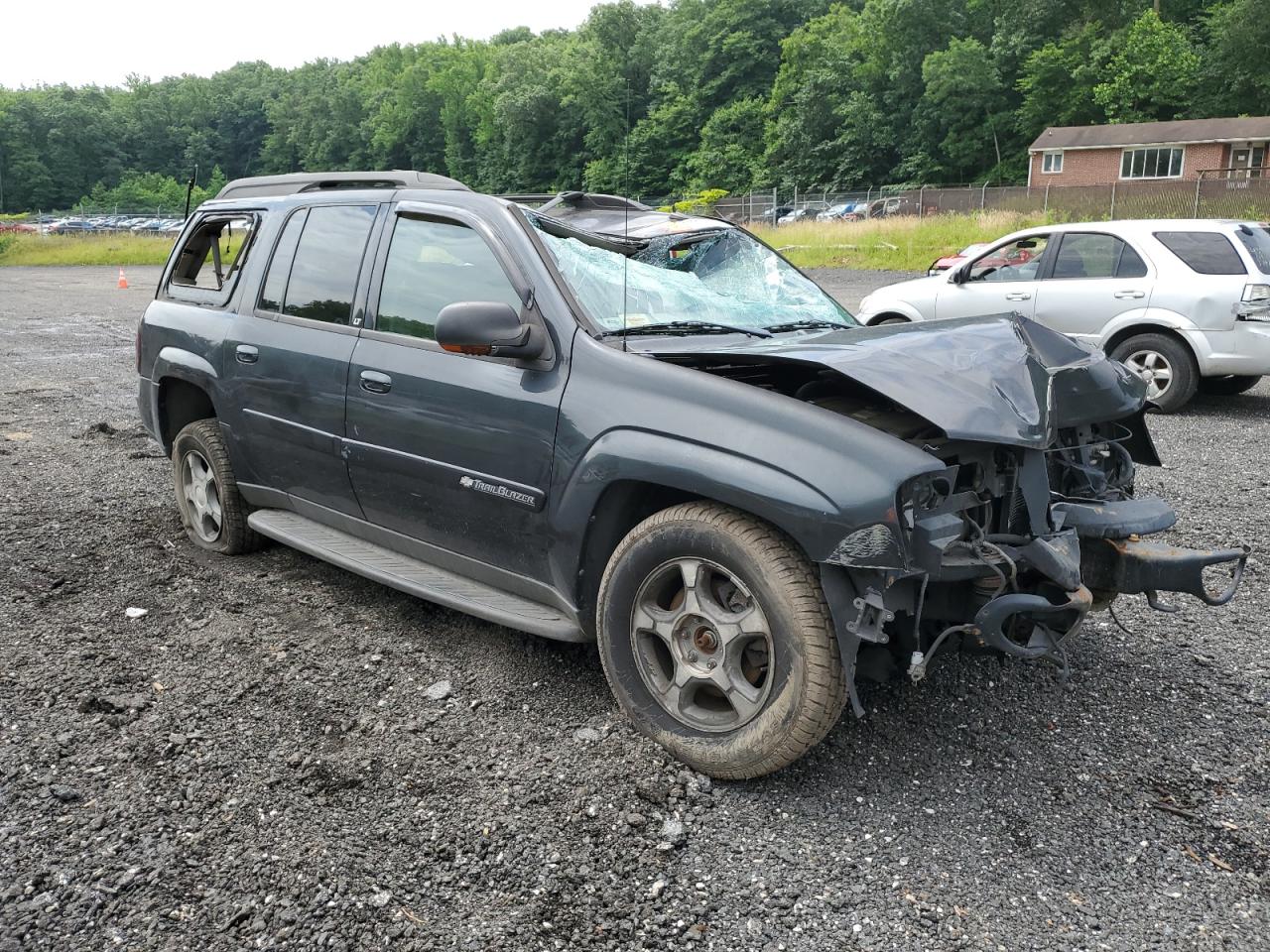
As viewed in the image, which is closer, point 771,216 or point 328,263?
point 328,263

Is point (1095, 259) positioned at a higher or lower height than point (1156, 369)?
higher

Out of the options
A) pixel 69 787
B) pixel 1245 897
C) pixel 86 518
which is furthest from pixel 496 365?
pixel 86 518

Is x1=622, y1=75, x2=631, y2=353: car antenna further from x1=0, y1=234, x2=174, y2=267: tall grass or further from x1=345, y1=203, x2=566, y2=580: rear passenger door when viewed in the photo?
x1=0, y1=234, x2=174, y2=267: tall grass

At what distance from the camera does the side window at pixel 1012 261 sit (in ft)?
32.6

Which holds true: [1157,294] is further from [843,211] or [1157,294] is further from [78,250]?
[78,250]

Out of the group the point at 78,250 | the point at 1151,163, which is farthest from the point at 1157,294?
the point at 1151,163

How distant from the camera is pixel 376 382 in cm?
395

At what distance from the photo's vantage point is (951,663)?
3922mm

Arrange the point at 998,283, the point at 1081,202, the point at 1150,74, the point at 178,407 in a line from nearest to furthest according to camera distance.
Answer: the point at 178,407 < the point at 998,283 < the point at 1081,202 < the point at 1150,74

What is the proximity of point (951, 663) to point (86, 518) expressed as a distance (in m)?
4.95

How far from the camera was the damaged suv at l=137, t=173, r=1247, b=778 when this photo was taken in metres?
2.84

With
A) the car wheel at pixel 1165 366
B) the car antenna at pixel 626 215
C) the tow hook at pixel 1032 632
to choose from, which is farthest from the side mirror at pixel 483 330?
the car wheel at pixel 1165 366

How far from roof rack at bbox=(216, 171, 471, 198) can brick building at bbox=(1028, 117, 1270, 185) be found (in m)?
49.8

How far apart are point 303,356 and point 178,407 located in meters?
1.59
